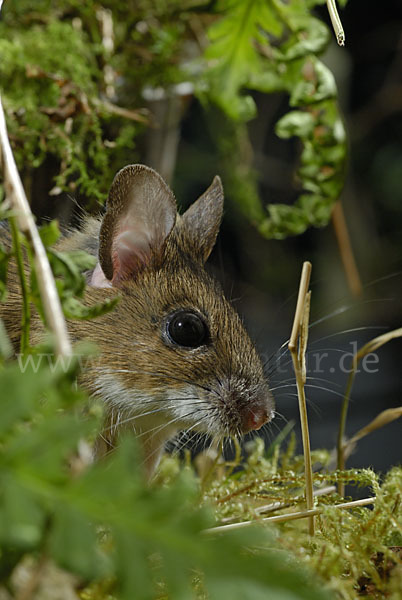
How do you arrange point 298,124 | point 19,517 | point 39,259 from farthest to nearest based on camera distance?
1. point 298,124
2. point 39,259
3. point 19,517

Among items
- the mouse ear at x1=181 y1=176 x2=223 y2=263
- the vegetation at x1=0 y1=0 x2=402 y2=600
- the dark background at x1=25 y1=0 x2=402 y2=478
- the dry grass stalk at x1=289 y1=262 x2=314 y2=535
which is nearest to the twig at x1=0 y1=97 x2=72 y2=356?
the vegetation at x1=0 y1=0 x2=402 y2=600

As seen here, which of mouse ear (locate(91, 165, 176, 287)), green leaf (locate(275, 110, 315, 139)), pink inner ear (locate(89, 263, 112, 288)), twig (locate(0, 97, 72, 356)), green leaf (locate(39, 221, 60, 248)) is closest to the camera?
twig (locate(0, 97, 72, 356))

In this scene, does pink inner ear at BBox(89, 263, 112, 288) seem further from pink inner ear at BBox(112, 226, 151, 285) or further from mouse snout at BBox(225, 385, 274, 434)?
mouse snout at BBox(225, 385, 274, 434)

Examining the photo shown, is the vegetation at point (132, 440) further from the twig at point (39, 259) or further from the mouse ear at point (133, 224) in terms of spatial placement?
Result: the mouse ear at point (133, 224)

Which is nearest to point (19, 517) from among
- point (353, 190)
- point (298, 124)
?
point (298, 124)

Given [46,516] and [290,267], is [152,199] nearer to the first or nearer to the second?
[46,516]

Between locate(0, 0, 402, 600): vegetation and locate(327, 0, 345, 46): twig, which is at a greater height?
locate(327, 0, 345, 46): twig

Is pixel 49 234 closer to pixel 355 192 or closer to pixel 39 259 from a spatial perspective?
pixel 39 259
